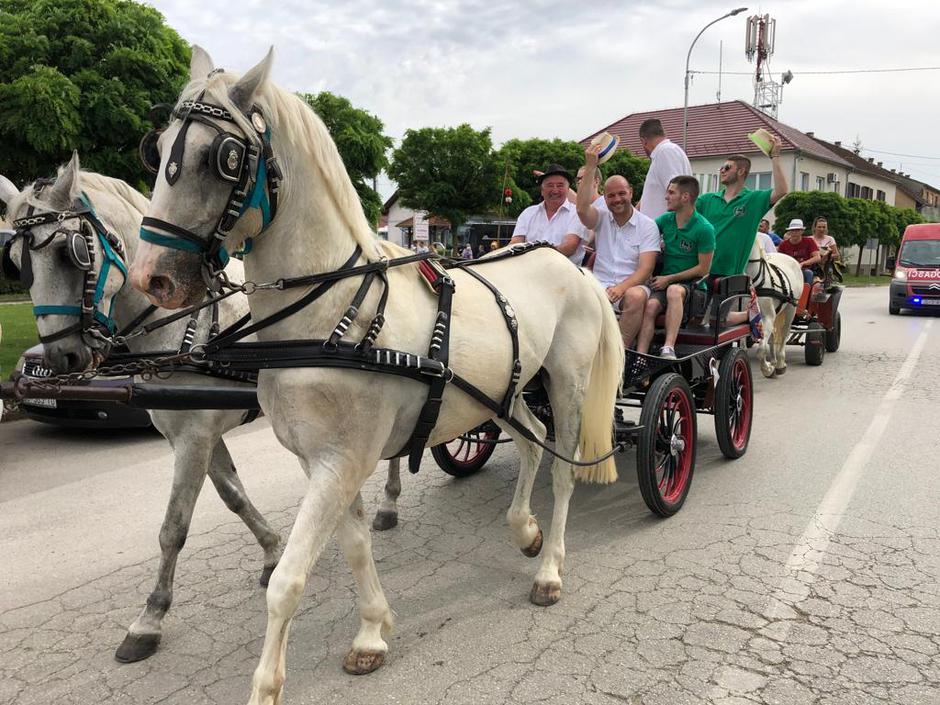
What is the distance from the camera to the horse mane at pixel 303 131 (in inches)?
81.3

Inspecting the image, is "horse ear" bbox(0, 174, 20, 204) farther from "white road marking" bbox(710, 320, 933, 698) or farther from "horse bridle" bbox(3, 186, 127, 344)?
"white road marking" bbox(710, 320, 933, 698)

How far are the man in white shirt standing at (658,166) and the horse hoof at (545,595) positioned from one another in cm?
371

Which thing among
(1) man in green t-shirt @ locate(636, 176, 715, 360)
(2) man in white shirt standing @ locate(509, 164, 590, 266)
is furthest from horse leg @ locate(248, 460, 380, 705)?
(2) man in white shirt standing @ locate(509, 164, 590, 266)

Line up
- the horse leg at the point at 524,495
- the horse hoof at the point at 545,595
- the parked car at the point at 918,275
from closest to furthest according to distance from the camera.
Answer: the horse hoof at the point at 545,595 → the horse leg at the point at 524,495 → the parked car at the point at 918,275

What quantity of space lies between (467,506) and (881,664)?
2563 millimetres

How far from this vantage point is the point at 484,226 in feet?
110

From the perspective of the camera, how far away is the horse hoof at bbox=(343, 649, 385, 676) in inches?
110

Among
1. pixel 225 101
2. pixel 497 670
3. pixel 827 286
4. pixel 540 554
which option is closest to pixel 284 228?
pixel 225 101

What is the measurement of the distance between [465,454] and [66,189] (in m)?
3.41

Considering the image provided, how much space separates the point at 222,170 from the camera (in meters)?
1.98

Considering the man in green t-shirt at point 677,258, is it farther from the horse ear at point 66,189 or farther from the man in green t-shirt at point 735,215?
the horse ear at point 66,189

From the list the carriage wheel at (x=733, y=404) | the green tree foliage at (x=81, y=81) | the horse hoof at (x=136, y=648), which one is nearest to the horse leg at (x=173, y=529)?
the horse hoof at (x=136, y=648)

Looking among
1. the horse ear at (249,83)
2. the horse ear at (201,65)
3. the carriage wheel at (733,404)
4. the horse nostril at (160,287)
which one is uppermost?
the horse ear at (201,65)

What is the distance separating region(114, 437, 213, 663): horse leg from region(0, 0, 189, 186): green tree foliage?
6799 mm
